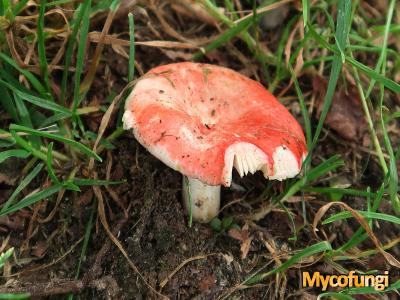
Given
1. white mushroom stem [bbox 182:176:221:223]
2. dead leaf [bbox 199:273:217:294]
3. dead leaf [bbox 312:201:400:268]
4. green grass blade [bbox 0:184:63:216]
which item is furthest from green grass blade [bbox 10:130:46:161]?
dead leaf [bbox 312:201:400:268]

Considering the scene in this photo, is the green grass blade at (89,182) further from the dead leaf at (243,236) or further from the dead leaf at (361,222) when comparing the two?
the dead leaf at (361,222)

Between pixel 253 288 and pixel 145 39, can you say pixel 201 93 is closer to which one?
pixel 145 39

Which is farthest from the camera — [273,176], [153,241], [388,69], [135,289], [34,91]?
[388,69]

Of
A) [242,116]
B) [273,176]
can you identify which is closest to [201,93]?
[242,116]

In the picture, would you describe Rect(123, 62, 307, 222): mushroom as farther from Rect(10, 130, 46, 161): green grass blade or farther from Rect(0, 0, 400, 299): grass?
Rect(10, 130, 46, 161): green grass blade

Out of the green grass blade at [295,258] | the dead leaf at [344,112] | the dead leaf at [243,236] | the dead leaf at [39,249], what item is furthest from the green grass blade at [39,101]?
the dead leaf at [344,112]
